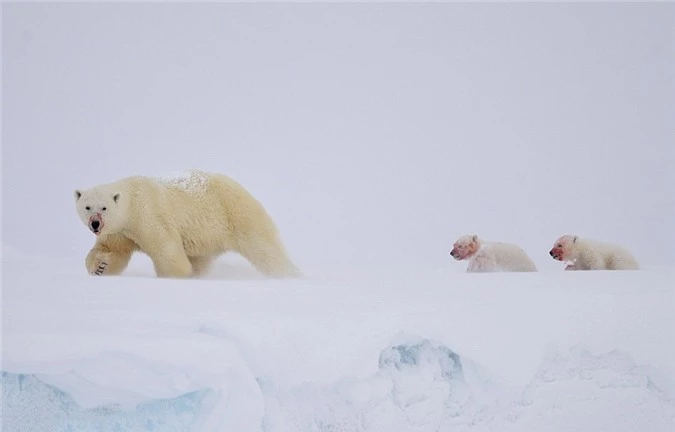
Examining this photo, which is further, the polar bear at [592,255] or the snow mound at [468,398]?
the polar bear at [592,255]

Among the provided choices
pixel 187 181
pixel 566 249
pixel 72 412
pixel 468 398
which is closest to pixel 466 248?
pixel 566 249

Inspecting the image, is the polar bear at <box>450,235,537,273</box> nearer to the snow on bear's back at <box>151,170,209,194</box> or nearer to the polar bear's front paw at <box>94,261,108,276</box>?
the snow on bear's back at <box>151,170,209,194</box>

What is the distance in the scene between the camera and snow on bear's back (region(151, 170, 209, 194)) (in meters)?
4.98

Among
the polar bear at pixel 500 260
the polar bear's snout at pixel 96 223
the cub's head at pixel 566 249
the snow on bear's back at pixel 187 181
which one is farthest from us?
the cub's head at pixel 566 249

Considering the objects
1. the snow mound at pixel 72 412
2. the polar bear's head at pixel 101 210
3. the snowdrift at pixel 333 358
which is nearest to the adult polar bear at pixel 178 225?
the polar bear's head at pixel 101 210

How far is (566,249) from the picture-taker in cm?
607

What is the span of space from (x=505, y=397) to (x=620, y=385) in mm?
572

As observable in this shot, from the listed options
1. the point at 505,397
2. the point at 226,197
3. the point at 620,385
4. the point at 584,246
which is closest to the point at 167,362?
the point at 505,397

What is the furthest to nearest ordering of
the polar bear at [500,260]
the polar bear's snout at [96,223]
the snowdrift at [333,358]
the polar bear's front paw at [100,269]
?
1. the polar bear at [500,260]
2. the polar bear's front paw at [100,269]
3. the polar bear's snout at [96,223]
4. the snowdrift at [333,358]

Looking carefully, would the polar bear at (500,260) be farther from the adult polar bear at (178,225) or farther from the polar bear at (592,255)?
the adult polar bear at (178,225)

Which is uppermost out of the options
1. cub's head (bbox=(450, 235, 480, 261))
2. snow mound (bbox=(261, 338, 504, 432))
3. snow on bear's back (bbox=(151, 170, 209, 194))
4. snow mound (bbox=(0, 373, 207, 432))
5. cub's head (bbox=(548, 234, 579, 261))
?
cub's head (bbox=(548, 234, 579, 261))

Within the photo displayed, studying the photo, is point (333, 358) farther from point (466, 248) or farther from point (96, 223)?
point (466, 248)

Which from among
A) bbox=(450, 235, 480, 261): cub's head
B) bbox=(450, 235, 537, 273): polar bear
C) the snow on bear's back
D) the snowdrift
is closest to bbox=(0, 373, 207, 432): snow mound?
the snowdrift

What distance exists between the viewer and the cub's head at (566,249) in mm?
6059
